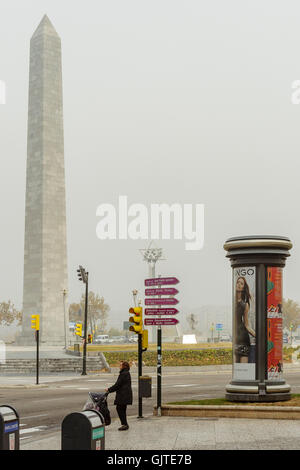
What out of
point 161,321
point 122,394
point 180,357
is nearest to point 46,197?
point 180,357

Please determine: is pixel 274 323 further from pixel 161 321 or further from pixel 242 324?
pixel 161 321

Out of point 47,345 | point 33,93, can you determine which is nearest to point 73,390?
point 47,345

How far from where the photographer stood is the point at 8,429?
10703 mm

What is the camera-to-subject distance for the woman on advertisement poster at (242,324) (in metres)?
22.4

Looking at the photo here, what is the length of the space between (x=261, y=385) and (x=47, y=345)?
60.7 metres

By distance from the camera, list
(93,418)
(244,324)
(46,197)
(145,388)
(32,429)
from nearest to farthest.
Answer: (93,418)
(32,429)
(145,388)
(244,324)
(46,197)

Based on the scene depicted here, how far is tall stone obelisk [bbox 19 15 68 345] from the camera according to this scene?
3142 inches

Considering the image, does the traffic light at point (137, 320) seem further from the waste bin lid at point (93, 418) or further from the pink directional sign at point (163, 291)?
the waste bin lid at point (93, 418)

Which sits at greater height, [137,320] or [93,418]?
A: [137,320]

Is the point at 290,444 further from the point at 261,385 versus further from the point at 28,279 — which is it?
the point at 28,279

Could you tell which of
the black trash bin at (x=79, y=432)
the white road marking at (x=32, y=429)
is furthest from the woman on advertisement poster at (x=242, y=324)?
the black trash bin at (x=79, y=432)

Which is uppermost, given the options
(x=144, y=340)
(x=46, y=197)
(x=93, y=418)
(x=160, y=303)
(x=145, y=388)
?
(x=46, y=197)

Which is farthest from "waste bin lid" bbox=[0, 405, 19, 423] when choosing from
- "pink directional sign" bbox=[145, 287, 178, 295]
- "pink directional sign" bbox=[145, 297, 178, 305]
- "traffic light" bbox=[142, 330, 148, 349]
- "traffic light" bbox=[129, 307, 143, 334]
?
"traffic light" bbox=[142, 330, 148, 349]

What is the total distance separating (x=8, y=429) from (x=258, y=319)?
12.7 meters
